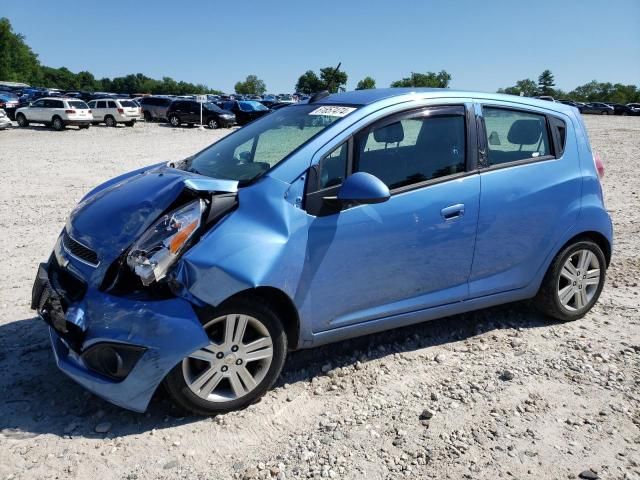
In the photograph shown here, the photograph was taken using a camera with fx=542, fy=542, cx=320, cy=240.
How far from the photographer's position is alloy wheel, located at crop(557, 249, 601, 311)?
13.9 ft

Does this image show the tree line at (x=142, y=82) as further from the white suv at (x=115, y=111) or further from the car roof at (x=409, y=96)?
the car roof at (x=409, y=96)

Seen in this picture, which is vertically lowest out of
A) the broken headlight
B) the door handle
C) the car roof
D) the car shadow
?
the car shadow

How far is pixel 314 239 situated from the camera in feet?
10.2

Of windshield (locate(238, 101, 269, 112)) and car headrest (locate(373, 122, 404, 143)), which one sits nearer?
car headrest (locate(373, 122, 404, 143))

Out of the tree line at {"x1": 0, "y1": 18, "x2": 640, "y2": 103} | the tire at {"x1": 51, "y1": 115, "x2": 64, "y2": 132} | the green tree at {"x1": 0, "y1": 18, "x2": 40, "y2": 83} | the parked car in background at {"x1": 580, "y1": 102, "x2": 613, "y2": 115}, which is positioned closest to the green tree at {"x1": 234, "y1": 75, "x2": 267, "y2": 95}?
the tree line at {"x1": 0, "y1": 18, "x2": 640, "y2": 103}

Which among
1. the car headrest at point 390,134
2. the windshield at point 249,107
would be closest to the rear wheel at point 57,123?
the windshield at point 249,107

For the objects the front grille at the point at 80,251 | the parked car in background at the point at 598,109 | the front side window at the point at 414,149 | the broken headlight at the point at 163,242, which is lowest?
the front grille at the point at 80,251

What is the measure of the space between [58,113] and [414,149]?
91.5 ft

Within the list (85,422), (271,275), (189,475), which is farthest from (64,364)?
(271,275)

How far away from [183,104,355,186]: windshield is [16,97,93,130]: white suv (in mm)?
26290

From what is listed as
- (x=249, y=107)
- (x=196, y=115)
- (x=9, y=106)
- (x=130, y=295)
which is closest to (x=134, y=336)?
(x=130, y=295)

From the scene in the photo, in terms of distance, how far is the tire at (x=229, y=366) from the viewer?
2865 mm

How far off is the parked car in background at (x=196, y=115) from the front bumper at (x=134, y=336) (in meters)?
28.7

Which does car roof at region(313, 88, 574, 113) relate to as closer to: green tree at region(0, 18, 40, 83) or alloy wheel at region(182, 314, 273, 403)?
alloy wheel at region(182, 314, 273, 403)
